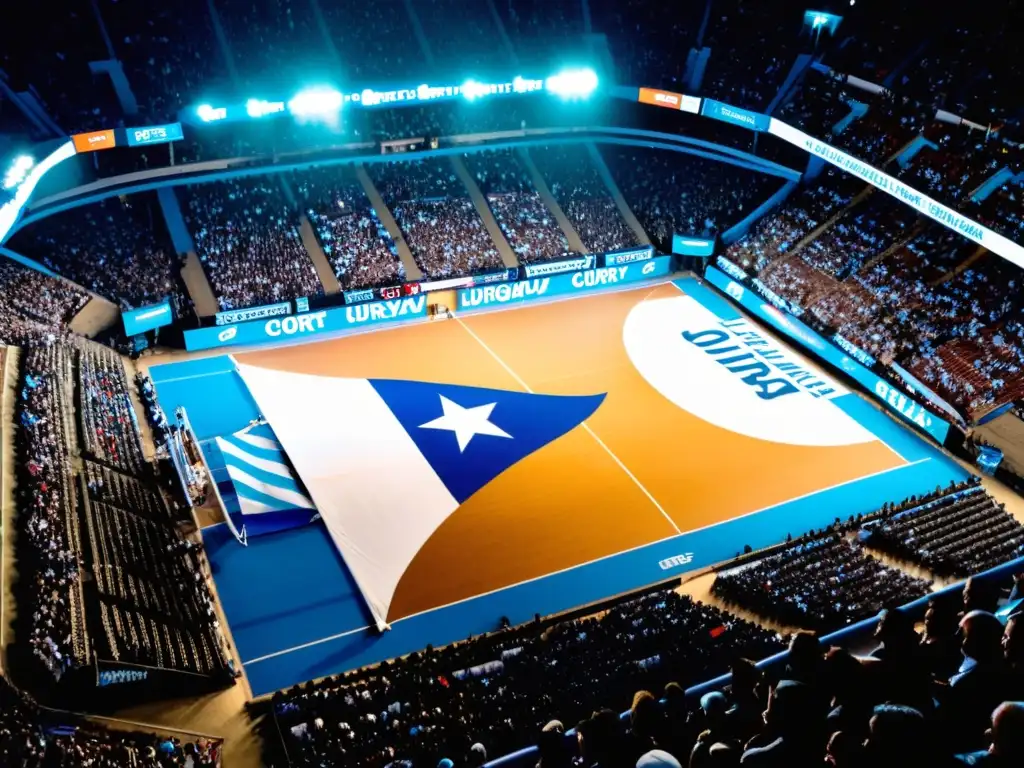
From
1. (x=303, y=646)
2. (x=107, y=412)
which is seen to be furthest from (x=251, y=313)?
(x=303, y=646)

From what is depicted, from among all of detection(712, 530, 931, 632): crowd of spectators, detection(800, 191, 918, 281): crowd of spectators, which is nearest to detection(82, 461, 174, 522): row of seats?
detection(712, 530, 931, 632): crowd of spectators

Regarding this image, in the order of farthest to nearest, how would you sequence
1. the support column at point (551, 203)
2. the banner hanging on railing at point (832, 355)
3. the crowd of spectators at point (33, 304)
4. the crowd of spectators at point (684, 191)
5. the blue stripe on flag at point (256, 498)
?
the crowd of spectators at point (684, 191) → the support column at point (551, 203) → the banner hanging on railing at point (832, 355) → the crowd of spectators at point (33, 304) → the blue stripe on flag at point (256, 498)

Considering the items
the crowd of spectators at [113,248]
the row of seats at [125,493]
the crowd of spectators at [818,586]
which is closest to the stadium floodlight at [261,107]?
the crowd of spectators at [113,248]

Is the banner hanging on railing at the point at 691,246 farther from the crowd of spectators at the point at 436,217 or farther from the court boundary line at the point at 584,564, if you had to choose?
the court boundary line at the point at 584,564

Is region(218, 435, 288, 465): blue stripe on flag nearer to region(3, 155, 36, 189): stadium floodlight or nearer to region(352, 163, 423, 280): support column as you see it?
region(3, 155, 36, 189): stadium floodlight

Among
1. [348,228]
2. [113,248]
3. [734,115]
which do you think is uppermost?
[113,248]

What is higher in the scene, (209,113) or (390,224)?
(209,113)

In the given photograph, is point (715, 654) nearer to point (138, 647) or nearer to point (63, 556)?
point (138, 647)

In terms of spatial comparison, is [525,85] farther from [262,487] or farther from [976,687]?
[976,687]
